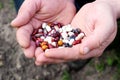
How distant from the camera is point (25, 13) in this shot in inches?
60.4

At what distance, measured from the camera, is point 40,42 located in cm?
153

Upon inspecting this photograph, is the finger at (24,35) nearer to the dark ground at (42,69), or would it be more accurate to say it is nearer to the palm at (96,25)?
the palm at (96,25)

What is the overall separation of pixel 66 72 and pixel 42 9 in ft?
1.69

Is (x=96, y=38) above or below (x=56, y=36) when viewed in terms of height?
above

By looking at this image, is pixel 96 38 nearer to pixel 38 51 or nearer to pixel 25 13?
pixel 38 51

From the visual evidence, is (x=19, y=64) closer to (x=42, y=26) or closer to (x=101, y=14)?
(x=42, y=26)

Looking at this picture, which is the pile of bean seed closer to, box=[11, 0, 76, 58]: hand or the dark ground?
box=[11, 0, 76, 58]: hand

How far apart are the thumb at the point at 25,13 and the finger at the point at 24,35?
0.03 m

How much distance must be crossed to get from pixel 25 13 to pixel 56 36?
20 cm

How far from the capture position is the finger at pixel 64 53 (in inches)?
52.7

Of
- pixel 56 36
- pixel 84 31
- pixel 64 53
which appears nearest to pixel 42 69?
pixel 56 36

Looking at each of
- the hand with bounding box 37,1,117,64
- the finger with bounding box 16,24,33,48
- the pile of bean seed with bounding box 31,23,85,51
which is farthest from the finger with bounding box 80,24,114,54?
the finger with bounding box 16,24,33,48

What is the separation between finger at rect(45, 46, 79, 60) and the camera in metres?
1.34

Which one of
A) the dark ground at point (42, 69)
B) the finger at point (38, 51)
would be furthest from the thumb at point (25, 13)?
the dark ground at point (42, 69)
